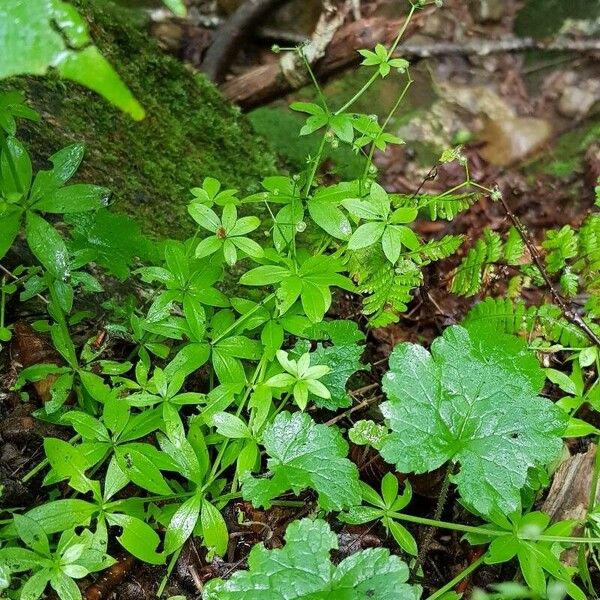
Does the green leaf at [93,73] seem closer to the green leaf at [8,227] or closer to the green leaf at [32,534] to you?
the green leaf at [8,227]

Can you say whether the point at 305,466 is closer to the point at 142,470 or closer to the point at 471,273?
the point at 142,470

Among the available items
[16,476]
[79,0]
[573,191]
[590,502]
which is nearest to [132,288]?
[16,476]

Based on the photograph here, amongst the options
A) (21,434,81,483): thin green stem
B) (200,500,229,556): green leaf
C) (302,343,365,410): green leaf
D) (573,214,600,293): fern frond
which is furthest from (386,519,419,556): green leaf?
(573,214,600,293): fern frond

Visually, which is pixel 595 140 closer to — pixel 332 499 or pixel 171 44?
pixel 171 44

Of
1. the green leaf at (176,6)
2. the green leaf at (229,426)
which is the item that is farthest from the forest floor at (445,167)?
the green leaf at (176,6)

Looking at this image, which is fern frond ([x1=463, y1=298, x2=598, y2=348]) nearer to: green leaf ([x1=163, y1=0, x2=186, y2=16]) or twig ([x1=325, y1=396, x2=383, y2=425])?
twig ([x1=325, y1=396, x2=383, y2=425])
